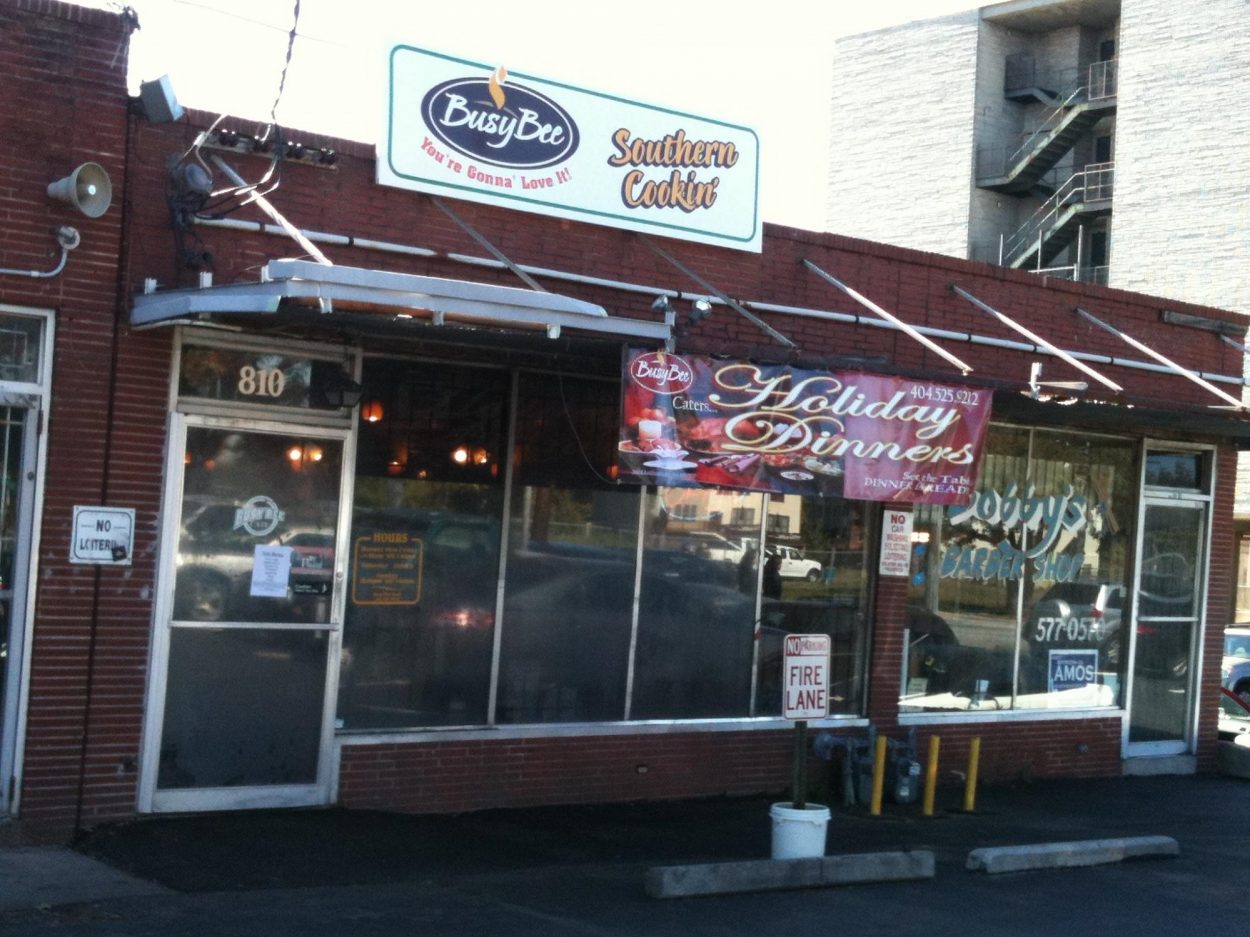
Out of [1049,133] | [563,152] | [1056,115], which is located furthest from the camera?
[1056,115]

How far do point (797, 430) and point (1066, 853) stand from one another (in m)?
3.51

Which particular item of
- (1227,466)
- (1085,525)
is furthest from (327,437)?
(1227,466)

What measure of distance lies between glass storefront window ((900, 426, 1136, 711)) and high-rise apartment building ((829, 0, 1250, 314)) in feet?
76.4

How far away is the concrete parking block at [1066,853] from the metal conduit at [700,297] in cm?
452

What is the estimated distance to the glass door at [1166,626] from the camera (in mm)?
15820

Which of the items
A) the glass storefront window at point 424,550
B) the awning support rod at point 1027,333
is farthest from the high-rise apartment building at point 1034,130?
the glass storefront window at point 424,550

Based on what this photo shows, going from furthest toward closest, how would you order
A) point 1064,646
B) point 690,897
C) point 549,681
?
1. point 1064,646
2. point 549,681
3. point 690,897

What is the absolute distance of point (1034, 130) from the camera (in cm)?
4284

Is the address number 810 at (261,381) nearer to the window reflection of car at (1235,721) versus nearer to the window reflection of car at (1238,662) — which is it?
the window reflection of car at (1235,721)

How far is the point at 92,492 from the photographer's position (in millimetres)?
9617

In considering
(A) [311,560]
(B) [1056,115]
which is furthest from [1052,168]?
(A) [311,560]

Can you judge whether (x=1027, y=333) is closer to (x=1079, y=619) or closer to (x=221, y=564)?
(x=1079, y=619)

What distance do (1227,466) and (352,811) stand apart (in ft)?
32.9

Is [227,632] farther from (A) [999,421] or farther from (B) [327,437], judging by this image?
(A) [999,421]
